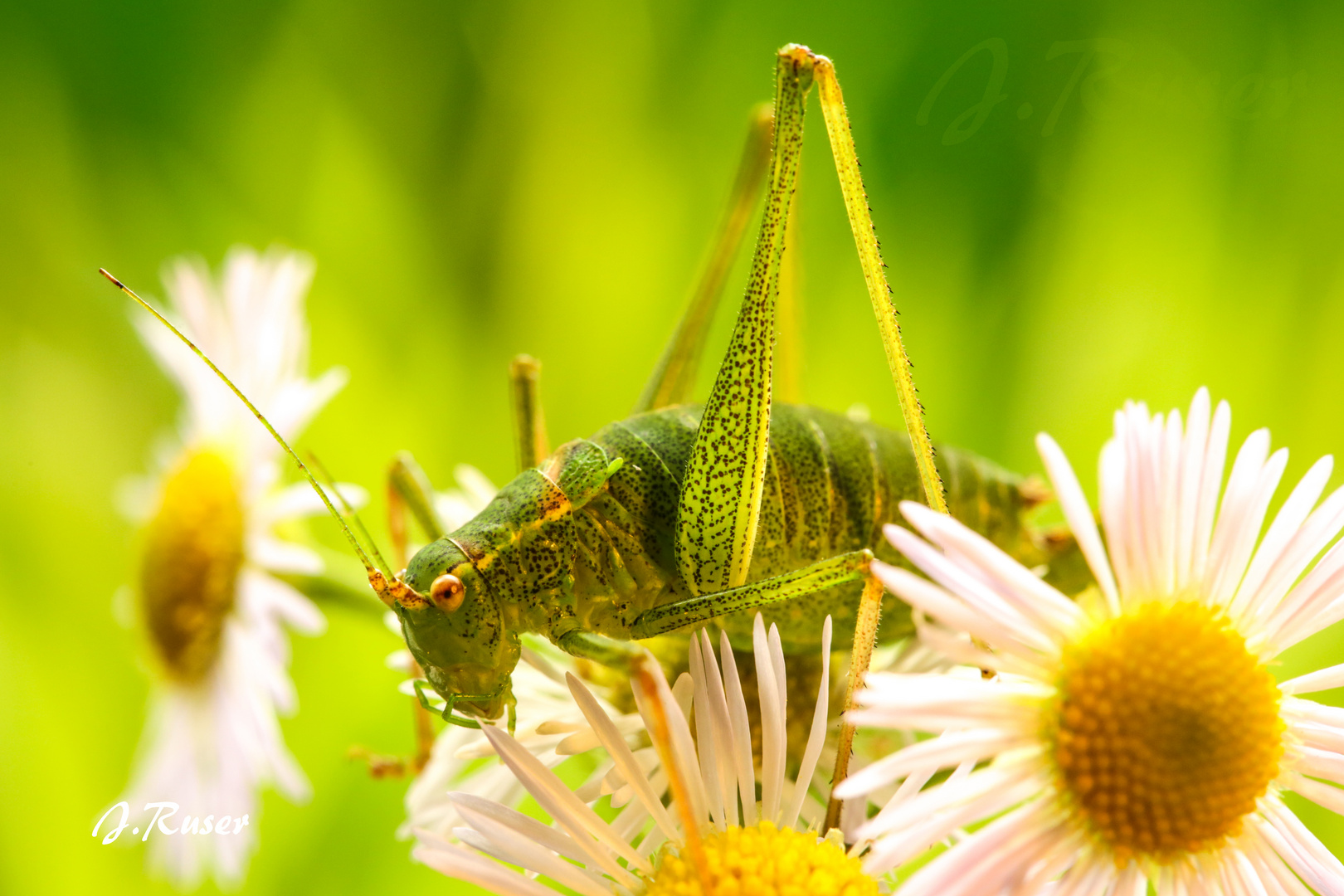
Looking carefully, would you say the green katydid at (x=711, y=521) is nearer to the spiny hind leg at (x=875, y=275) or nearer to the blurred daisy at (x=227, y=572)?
the spiny hind leg at (x=875, y=275)

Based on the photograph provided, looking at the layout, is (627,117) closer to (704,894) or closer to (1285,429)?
(1285,429)

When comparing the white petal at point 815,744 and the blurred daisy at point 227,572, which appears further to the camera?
the blurred daisy at point 227,572

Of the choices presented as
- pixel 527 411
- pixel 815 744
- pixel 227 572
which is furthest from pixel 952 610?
pixel 227 572

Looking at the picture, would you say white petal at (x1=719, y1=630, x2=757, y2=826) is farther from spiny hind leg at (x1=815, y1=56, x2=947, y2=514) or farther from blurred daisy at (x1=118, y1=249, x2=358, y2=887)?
blurred daisy at (x1=118, y1=249, x2=358, y2=887)

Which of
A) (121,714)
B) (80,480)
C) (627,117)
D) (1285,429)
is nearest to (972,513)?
(1285,429)

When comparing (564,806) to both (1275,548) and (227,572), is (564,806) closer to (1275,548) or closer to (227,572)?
(1275,548)

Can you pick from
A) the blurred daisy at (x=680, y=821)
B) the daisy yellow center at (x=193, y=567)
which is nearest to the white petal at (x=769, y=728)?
the blurred daisy at (x=680, y=821)
